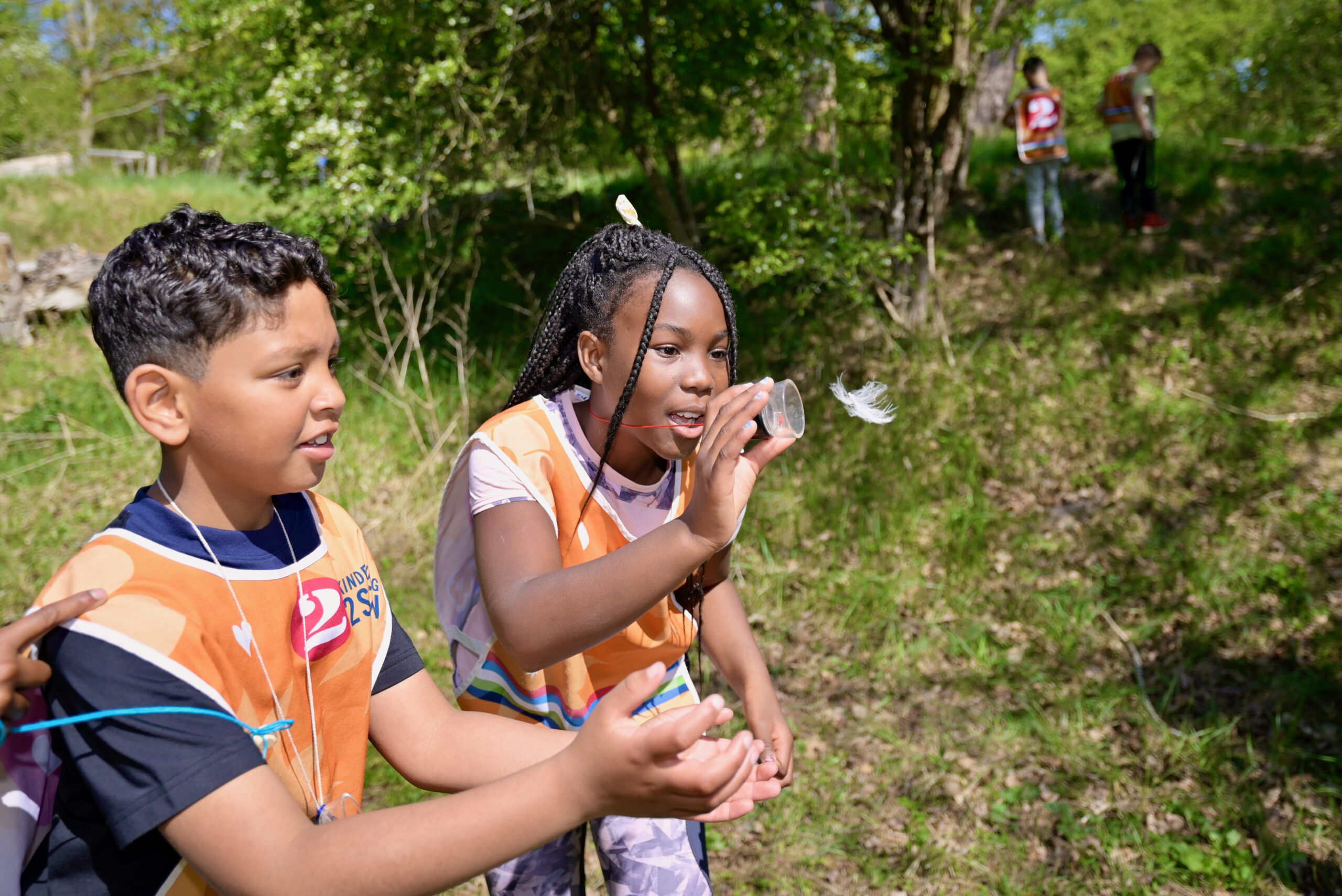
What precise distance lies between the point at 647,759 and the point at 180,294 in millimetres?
935

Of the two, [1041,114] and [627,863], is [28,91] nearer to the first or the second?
[1041,114]

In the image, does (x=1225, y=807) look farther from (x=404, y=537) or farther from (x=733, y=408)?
(x=404, y=537)

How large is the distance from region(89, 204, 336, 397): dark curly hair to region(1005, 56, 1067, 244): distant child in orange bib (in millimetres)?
7921

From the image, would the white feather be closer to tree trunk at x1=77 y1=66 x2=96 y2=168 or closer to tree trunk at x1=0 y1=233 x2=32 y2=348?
tree trunk at x1=0 y1=233 x2=32 y2=348

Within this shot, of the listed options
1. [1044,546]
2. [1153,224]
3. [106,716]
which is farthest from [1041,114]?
[106,716]

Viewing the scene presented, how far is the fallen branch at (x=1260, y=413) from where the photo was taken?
5988 millimetres

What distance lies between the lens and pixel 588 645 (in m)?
1.61

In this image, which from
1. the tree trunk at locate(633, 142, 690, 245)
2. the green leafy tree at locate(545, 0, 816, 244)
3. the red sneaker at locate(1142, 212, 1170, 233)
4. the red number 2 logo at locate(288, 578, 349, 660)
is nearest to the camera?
the red number 2 logo at locate(288, 578, 349, 660)

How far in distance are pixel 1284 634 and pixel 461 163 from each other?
6575 millimetres

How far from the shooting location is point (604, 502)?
6.50 feet

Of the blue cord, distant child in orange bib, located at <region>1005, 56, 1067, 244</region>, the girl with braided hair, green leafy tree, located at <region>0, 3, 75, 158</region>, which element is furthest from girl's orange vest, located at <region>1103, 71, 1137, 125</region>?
green leafy tree, located at <region>0, 3, 75, 158</region>

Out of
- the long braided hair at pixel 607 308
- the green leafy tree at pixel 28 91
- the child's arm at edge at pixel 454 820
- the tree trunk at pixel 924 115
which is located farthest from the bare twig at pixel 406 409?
the green leafy tree at pixel 28 91

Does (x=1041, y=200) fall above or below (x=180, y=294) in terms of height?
below

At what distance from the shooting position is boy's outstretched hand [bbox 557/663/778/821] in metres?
1.08
